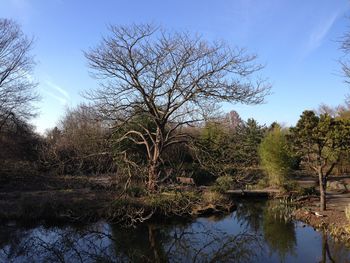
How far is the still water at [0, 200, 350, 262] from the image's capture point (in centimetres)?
990

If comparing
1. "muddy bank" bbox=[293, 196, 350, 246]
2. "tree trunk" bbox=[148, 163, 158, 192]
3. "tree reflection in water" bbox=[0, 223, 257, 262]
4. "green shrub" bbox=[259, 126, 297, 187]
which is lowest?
"tree reflection in water" bbox=[0, 223, 257, 262]

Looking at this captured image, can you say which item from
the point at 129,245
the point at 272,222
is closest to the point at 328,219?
the point at 272,222

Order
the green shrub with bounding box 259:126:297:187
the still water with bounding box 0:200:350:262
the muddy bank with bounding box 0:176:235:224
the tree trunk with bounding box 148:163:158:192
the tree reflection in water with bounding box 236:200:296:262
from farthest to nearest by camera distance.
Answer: the green shrub with bounding box 259:126:297:187 → the tree trunk with bounding box 148:163:158:192 → the muddy bank with bounding box 0:176:235:224 → the tree reflection in water with bounding box 236:200:296:262 → the still water with bounding box 0:200:350:262

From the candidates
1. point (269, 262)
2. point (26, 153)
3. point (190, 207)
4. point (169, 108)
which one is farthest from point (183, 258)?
point (26, 153)

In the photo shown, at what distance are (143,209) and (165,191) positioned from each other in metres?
1.55

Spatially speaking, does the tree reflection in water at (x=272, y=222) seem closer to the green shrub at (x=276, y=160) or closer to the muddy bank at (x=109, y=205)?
the muddy bank at (x=109, y=205)

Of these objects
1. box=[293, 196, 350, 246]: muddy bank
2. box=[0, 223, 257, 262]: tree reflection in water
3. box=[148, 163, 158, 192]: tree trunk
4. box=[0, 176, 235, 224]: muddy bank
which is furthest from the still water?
box=[148, 163, 158, 192]: tree trunk

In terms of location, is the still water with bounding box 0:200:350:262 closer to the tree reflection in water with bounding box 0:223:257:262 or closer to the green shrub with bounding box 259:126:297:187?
the tree reflection in water with bounding box 0:223:257:262

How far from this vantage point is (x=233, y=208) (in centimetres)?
1597

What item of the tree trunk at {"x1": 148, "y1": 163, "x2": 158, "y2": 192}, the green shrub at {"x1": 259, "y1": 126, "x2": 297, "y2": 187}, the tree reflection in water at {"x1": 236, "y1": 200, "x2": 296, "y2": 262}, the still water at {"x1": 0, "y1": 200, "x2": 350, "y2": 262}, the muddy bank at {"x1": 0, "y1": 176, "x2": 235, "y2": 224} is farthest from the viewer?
the green shrub at {"x1": 259, "y1": 126, "x2": 297, "y2": 187}

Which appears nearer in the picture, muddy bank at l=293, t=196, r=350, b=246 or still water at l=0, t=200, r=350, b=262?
still water at l=0, t=200, r=350, b=262

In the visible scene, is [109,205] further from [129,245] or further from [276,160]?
[276,160]

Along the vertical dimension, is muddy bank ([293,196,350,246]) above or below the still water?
above

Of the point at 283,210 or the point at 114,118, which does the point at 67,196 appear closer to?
the point at 114,118
